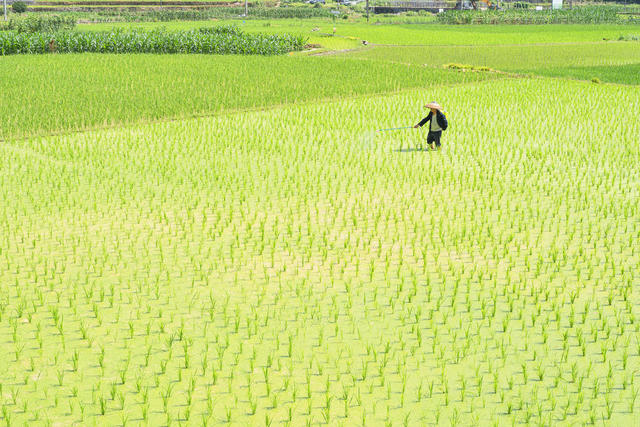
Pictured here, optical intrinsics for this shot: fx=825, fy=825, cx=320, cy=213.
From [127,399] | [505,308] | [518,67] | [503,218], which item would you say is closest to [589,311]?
[505,308]

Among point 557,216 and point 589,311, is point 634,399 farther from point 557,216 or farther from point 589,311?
point 557,216

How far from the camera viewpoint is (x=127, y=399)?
4.66 m

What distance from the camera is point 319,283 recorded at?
6484mm

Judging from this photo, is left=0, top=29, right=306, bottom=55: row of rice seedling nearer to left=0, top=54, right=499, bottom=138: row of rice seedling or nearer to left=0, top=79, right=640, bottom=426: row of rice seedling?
left=0, top=54, right=499, bottom=138: row of rice seedling

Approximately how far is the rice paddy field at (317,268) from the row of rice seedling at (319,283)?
23mm

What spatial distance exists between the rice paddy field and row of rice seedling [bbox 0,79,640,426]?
23 millimetres

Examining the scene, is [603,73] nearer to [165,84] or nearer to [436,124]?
[165,84]

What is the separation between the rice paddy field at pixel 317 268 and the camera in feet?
15.5

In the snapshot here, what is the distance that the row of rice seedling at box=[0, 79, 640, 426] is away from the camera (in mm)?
4707

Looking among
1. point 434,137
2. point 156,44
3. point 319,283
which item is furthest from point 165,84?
point 319,283

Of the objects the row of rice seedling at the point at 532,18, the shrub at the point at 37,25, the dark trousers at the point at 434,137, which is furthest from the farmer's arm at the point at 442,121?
the row of rice seedling at the point at 532,18

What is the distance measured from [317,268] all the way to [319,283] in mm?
364

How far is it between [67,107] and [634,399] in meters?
12.8

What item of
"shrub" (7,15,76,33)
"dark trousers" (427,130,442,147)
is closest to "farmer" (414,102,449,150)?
"dark trousers" (427,130,442,147)
